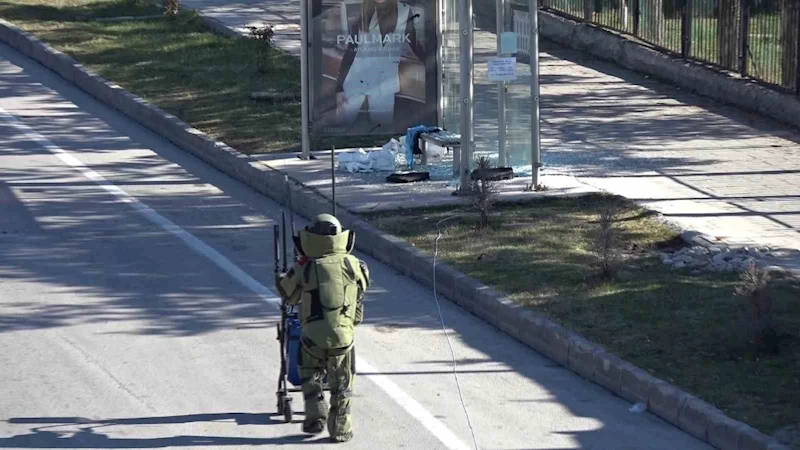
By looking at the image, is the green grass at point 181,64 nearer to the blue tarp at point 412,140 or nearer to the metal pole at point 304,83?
the metal pole at point 304,83

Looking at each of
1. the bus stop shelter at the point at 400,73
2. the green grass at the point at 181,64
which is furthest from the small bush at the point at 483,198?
the green grass at the point at 181,64

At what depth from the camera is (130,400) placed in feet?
25.9

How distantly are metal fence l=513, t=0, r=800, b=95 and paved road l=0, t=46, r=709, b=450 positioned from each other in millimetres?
7266

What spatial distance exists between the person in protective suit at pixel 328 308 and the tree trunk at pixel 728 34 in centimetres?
1181

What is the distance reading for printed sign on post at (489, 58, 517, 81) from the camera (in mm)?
13039

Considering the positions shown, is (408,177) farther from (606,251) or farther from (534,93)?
(606,251)

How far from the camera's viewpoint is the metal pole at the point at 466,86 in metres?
12.8

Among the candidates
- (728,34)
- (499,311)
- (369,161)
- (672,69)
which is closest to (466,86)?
(369,161)

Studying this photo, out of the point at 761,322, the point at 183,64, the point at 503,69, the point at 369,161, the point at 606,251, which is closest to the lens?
the point at 761,322

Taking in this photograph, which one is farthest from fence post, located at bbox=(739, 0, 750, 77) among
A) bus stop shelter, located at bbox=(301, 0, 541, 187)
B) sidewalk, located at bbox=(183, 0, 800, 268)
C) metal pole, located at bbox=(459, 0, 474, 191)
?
metal pole, located at bbox=(459, 0, 474, 191)

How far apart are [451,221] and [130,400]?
4405mm

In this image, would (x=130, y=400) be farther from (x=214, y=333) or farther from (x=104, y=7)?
(x=104, y=7)

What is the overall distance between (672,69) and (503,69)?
21.4 feet

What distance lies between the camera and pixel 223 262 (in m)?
10.9
